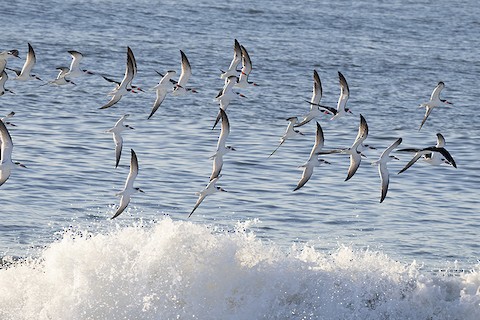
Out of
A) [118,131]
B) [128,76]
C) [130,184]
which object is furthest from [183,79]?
[130,184]

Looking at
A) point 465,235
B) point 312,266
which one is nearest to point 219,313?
point 312,266

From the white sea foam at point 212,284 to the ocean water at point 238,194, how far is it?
0.11 feet

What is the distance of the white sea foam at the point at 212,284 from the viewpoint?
86.9 feet

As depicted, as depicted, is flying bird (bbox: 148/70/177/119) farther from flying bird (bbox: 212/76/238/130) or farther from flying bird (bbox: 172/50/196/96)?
flying bird (bbox: 212/76/238/130)

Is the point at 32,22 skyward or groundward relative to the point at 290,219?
groundward

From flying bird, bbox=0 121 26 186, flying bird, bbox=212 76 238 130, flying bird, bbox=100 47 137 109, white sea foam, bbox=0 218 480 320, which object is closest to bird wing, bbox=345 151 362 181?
white sea foam, bbox=0 218 480 320

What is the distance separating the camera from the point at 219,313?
26359 millimetres

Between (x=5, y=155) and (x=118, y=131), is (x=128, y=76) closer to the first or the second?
(x=118, y=131)

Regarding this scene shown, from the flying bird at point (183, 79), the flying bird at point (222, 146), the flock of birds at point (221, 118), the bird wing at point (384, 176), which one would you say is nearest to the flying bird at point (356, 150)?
the flock of birds at point (221, 118)

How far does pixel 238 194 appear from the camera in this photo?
35.2 m

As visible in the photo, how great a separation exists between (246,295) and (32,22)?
41.8 m

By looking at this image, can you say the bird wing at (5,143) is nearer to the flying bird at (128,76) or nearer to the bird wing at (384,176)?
the flying bird at (128,76)

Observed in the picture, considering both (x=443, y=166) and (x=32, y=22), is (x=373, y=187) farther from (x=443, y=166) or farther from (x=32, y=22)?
(x=32, y=22)

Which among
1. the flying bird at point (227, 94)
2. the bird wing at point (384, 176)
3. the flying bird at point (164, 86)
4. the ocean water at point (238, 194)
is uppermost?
the flying bird at point (227, 94)
